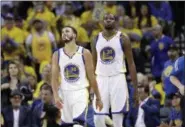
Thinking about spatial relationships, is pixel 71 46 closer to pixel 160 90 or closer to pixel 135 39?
pixel 160 90

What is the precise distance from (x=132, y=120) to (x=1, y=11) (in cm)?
599

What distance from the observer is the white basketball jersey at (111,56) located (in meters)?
15.7

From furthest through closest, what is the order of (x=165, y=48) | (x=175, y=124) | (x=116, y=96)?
(x=165, y=48) < (x=175, y=124) < (x=116, y=96)

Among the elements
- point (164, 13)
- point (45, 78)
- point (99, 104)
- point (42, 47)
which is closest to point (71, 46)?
point (99, 104)

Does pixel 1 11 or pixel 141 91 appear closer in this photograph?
pixel 141 91

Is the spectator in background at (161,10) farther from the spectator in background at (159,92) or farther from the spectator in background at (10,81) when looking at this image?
the spectator in background at (10,81)

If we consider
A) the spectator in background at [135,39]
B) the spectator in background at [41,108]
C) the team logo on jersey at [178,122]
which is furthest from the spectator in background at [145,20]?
the team logo on jersey at [178,122]

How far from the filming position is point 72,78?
15.2 meters

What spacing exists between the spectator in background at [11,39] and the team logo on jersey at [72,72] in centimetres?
582

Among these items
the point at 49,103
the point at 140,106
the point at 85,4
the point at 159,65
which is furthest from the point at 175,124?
the point at 85,4

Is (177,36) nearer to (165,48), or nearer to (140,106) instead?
(165,48)

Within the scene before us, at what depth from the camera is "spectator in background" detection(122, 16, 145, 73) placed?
21375 mm

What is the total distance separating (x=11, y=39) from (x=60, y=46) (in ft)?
3.83

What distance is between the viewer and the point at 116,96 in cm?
1559
